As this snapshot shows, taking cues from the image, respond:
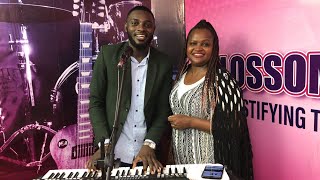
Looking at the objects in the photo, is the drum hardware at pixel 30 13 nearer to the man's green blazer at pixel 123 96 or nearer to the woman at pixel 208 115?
the man's green blazer at pixel 123 96

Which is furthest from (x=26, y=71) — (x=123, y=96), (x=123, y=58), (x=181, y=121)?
(x=123, y=58)

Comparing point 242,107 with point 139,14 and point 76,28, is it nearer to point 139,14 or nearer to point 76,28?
point 139,14

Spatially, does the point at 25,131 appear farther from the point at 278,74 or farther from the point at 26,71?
the point at 278,74

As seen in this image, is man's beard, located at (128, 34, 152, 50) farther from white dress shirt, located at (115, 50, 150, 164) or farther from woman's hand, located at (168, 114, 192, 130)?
woman's hand, located at (168, 114, 192, 130)

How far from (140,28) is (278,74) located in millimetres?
1053

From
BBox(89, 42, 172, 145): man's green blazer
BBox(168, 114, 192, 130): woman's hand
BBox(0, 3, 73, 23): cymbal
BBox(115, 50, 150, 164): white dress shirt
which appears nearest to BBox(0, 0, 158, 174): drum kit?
BBox(0, 3, 73, 23): cymbal

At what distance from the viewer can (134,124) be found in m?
2.39

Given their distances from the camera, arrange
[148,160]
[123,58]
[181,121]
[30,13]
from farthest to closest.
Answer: [30,13], [181,121], [148,160], [123,58]

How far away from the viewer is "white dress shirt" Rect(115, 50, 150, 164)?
7.82 feet

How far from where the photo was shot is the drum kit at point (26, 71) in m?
2.87

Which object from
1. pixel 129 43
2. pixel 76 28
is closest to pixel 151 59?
pixel 129 43

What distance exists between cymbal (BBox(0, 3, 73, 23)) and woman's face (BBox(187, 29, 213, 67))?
133cm

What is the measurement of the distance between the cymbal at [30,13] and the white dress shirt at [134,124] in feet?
3.37

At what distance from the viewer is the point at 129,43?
2428mm
